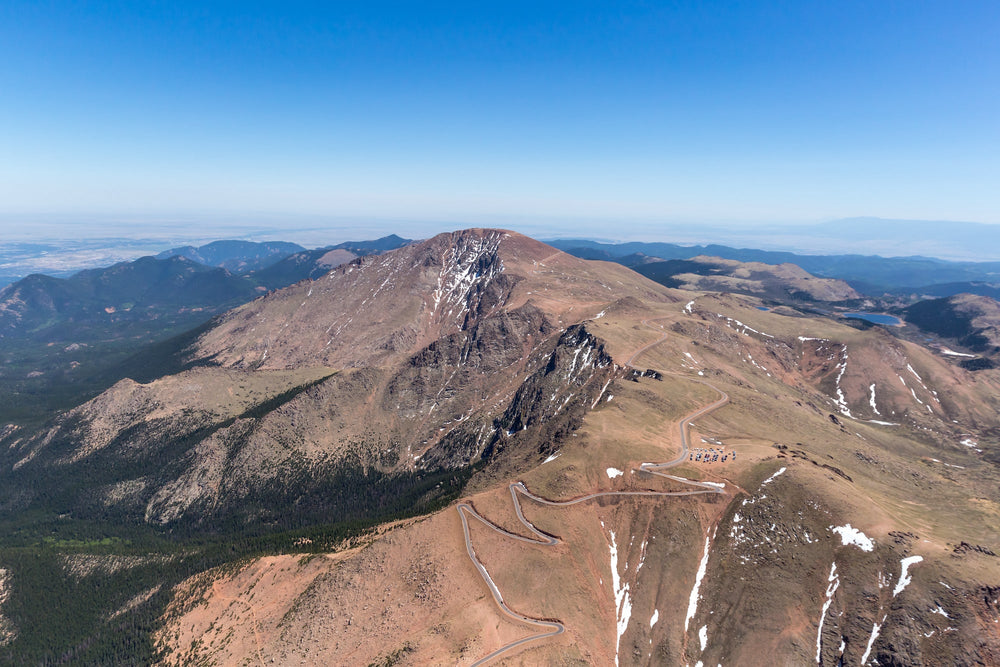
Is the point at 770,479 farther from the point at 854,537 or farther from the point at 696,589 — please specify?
the point at 696,589

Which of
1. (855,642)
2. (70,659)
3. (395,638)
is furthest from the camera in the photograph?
(70,659)

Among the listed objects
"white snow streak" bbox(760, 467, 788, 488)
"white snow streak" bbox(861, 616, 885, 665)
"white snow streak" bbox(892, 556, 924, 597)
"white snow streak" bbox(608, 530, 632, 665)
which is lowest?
"white snow streak" bbox(608, 530, 632, 665)

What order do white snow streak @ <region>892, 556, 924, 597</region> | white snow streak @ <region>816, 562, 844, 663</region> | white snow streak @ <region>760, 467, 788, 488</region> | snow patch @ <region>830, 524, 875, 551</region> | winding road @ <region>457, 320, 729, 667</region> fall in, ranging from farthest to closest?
1. white snow streak @ <region>760, 467, 788, 488</region>
2. snow patch @ <region>830, 524, 875, 551</region>
3. winding road @ <region>457, 320, 729, 667</region>
4. white snow streak @ <region>816, 562, 844, 663</region>
5. white snow streak @ <region>892, 556, 924, 597</region>

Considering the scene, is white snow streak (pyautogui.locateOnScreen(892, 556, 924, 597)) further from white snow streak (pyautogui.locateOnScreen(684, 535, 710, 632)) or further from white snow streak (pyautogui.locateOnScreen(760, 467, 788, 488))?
white snow streak (pyautogui.locateOnScreen(684, 535, 710, 632))

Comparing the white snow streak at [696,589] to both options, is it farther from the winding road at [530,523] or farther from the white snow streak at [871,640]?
the white snow streak at [871,640]

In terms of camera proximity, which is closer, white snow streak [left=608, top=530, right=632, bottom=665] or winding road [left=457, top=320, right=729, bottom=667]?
winding road [left=457, top=320, right=729, bottom=667]

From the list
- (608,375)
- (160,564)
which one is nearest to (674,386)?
(608,375)

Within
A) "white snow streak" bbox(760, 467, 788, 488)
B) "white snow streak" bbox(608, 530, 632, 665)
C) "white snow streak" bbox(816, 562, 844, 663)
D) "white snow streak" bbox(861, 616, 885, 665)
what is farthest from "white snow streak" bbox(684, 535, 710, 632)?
"white snow streak" bbox(861, 616, 885, 665)

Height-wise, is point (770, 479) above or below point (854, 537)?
above

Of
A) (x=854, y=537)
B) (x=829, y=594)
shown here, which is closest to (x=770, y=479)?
(x=854, y=537)

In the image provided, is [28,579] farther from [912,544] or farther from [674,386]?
[912,544]

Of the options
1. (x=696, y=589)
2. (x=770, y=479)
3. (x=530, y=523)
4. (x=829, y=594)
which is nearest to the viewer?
(x=829, y=594)
